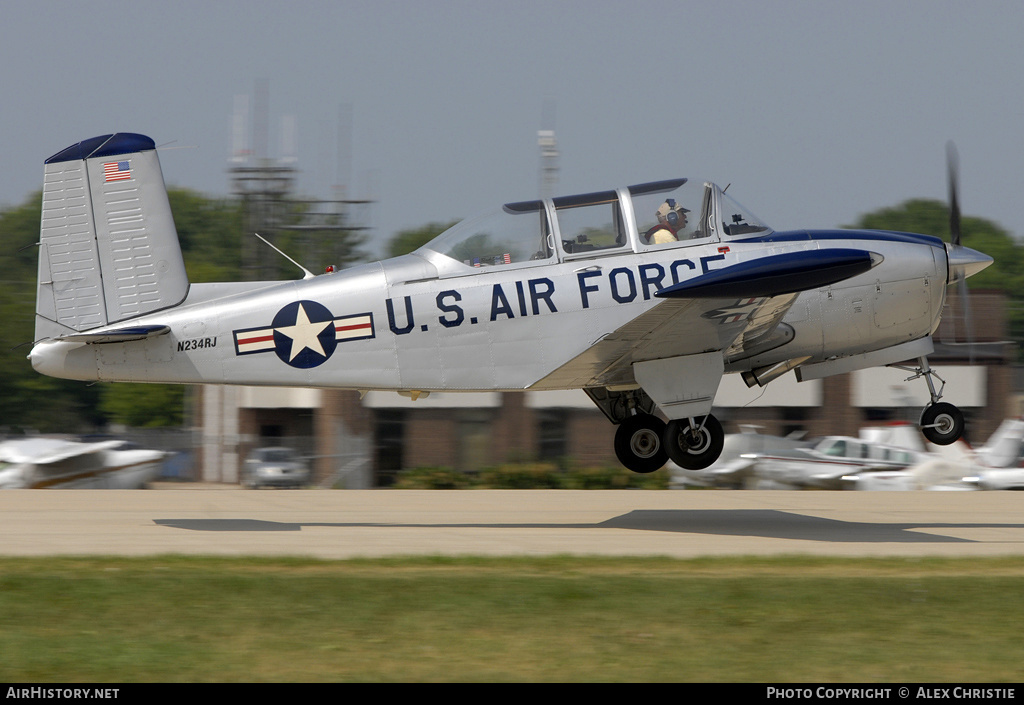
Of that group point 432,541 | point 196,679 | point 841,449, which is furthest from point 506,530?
point 841,449

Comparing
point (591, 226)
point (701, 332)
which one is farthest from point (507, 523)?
point (591, 226)

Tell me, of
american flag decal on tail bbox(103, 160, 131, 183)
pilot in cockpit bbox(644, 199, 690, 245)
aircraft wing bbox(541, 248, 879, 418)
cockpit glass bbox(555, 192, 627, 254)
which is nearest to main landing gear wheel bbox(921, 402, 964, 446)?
aircraft wing bbox(541, 248, 879, 418)

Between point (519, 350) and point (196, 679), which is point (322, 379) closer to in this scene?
point (519, 350)

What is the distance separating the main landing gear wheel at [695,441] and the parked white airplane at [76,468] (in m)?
13.8

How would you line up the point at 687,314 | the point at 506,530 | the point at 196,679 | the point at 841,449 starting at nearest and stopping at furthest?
1. the point at 196,679
2. the point at 687,314
3. the point at 506,530
4. the point at 841,449

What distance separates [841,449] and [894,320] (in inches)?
507

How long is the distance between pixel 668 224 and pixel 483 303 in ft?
6.85

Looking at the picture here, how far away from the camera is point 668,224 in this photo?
35.4ft

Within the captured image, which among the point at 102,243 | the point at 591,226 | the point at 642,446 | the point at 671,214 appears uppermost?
the point at 671,214

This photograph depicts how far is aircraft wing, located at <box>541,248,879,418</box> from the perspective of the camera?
9.18 m

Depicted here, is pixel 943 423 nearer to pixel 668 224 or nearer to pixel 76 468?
pixel 668 224

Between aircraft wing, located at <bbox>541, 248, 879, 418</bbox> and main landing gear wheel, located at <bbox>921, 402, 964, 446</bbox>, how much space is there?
1.84 metres

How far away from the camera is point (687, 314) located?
33.8ft
